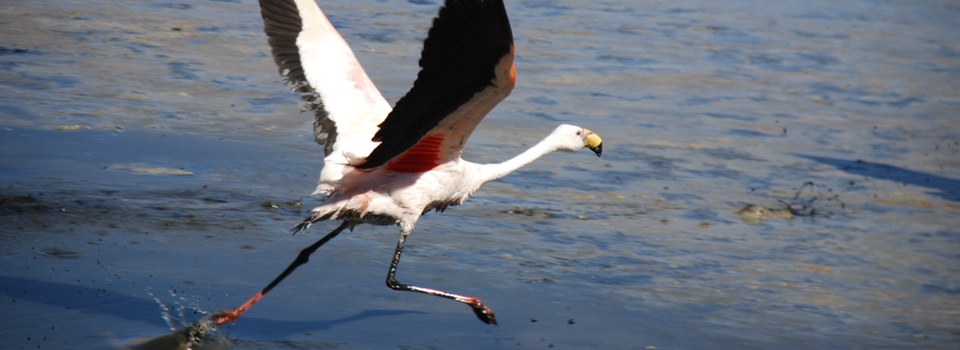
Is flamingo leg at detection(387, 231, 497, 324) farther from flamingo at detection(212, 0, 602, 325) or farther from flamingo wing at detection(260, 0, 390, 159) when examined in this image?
flamingo wing at detection(260, 0, 390, 159)

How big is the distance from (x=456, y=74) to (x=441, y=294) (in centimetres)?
123

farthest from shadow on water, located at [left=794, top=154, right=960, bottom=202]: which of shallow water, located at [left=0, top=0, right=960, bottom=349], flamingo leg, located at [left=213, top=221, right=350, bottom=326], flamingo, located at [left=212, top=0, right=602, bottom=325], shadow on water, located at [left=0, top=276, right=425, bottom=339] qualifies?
shadow on water, located at [left=0, top=276, right=425, bottom=339]

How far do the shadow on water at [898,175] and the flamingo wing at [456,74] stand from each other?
200 inches

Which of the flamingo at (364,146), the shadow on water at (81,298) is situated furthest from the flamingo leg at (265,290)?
the shadow on water at (81,298)

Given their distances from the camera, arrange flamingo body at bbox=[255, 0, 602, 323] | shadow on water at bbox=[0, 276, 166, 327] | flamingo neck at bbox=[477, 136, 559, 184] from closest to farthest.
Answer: shadow on water at bbox=[0, 276, 166, 327] → flamingo body at bbox=[255, 0, 602, 323] → flamingo neck at bbox=[477, 136, 559, 184]

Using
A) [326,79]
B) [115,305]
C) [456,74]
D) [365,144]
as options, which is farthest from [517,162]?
[115,305]

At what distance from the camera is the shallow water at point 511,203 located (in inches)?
230

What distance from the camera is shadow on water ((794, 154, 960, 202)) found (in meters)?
9.45

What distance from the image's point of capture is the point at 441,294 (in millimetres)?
5805

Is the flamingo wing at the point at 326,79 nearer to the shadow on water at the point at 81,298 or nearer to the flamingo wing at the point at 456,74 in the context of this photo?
the flamingo wing at the point at 456,74

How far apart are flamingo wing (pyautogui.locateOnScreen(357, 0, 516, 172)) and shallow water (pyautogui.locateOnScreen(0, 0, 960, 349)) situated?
3.09ft

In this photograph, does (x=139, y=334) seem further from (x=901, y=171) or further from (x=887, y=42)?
(x=887, y=42)

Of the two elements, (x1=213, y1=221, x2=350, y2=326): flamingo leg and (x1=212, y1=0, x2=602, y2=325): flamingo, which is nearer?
(x1=213, y1=221, x2=350, y2=326): flamingo leg

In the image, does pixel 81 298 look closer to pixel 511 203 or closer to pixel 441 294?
pixel 441 294
